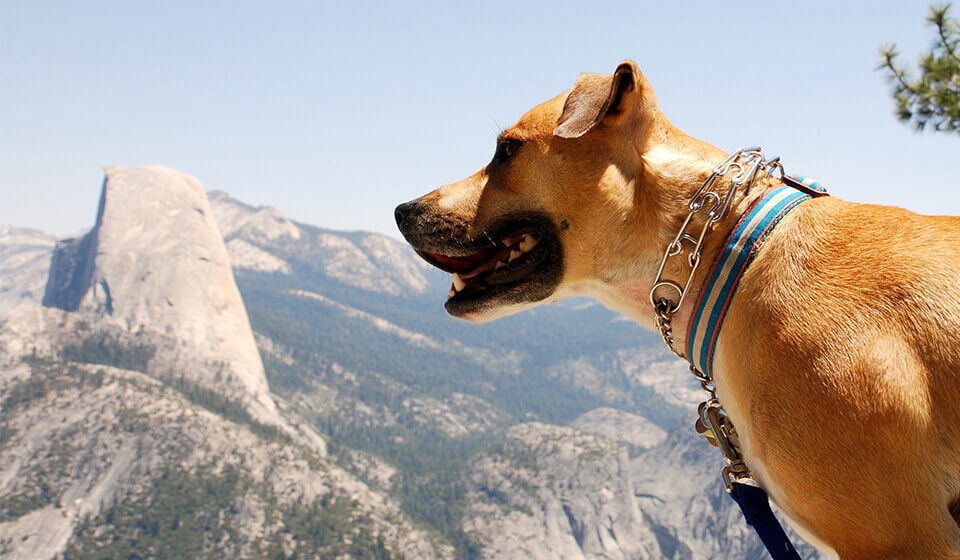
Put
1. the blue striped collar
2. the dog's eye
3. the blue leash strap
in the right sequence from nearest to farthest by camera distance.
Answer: the blue striped collar, the blue leash strap, the dog's eye

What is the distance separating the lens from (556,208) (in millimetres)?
3344

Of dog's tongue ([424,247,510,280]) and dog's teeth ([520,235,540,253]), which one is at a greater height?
dog's teeth ([520,235,540,253])

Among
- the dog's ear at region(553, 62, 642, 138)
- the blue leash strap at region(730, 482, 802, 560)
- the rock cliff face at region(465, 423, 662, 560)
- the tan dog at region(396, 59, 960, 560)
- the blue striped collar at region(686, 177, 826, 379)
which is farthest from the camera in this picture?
the rock cliff face at region(465, 423, 662, 560)

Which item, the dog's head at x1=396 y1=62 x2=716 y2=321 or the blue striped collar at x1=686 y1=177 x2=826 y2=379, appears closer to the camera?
the blue striped collar at x1=686 y1=177 x2=826 y2=379

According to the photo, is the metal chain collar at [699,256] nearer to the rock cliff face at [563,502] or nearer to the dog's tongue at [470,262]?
the dog's tongue at [470,262]

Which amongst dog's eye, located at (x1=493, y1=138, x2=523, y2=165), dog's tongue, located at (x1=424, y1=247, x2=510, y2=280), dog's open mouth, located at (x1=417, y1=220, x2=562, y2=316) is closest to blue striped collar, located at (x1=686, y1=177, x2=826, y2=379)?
dog's open mouth, located at (x1=417, y1=220, x2=562, y2=316)

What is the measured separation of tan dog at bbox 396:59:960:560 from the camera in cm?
237

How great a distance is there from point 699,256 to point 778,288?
13.2 inches

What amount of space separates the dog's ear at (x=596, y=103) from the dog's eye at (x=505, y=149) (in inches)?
12.0

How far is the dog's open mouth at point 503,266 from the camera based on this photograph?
3.37 m

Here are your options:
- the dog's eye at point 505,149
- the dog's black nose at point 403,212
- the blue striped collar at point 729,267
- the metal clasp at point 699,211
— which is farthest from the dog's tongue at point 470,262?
the blue striped collar at point 729,267

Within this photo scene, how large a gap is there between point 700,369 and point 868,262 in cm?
79

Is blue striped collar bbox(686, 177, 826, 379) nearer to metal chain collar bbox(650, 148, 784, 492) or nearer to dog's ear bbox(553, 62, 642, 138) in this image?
metal chain collar bbox(650, 148, 784, 492)

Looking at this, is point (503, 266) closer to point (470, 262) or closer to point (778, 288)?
point (470, 262)
